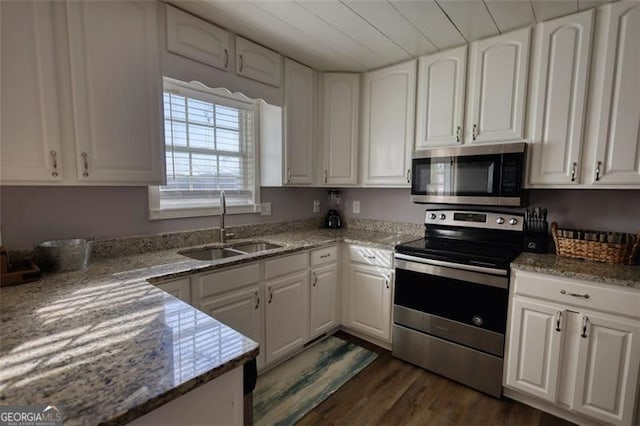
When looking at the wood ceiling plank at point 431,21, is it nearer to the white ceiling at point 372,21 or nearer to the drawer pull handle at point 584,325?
the white ceiling at point 372,21

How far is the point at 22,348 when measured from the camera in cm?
81

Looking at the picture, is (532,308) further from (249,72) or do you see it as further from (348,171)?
(249,72)

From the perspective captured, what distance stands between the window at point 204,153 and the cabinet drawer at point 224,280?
0.65m

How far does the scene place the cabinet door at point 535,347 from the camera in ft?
5.61

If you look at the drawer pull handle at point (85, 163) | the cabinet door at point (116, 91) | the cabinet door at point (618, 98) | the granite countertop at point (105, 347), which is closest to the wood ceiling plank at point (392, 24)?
the cabinet door at point (618, 98)

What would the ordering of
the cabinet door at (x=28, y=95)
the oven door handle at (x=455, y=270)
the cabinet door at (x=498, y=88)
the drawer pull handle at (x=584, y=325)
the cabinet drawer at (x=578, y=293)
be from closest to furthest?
the cabinet door at (x=28, y=95) < the cabinet drawer at (x=578, y=293) < the drawer pull handle at (x=584, y=325) < the oven door handle at (x=455, y=270) < the cabinet door at (x=498, y=88)

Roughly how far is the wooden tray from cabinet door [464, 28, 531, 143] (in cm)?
266

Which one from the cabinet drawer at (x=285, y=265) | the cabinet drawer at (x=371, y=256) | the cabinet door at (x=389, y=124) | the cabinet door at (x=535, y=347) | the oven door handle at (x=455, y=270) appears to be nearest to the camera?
the cabinet door at (x=535, y=347)

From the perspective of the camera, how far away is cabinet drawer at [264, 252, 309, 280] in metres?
2.06

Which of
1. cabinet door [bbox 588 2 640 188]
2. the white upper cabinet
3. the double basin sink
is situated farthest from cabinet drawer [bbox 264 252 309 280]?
cabinet door [bbox 588 2 640 188]

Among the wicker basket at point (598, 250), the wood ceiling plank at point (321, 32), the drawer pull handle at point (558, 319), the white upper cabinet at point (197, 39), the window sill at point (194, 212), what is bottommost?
the drawer pull handle at point (558, 319)

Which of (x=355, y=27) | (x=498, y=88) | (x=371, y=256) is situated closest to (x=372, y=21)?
(x=355, y=27)

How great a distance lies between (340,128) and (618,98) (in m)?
1.84

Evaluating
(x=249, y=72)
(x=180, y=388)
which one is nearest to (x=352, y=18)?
(x=249, y=72)
